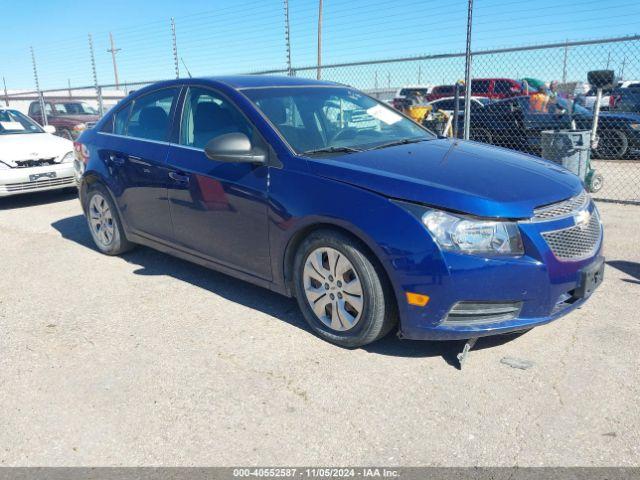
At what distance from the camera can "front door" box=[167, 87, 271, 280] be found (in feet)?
11.6

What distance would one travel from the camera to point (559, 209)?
9.77ft

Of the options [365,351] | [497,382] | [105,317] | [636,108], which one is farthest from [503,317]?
[636,108]

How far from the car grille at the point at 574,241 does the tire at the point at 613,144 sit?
28.0 ft

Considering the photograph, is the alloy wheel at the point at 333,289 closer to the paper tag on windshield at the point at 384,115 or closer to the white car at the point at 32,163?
the paper tag on windshield at the point at 384,115

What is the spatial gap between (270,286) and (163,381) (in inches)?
37.3

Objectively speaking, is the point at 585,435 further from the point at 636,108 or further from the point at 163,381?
the point at 636,108

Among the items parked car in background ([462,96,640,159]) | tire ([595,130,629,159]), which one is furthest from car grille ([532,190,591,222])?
tire ([595,130,629,159])

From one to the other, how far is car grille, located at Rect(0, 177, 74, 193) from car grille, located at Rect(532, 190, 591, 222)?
23.3ft

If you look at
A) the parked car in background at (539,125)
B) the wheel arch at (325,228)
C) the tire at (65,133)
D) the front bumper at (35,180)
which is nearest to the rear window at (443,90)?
the parked car in background at (539,125)

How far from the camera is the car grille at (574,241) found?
286 cm

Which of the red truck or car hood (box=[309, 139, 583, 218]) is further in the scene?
the red truck

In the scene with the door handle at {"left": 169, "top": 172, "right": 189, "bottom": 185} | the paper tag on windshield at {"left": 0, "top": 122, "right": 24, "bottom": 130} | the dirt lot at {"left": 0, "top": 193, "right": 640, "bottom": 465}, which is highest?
the paper tag on windshield at {"left": 0, "top": 122, "right": 24, "bottom": 130}

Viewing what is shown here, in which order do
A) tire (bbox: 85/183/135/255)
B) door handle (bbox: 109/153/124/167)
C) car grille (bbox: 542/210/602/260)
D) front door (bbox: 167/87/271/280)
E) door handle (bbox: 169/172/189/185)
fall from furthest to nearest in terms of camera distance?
tire (bbox: 85/183/135/255), door handle (bbox: 109/153/124/167), door handle (bbox: 169/172/189/185), front door (bbox: 167/87/271/280), car grille (bbox: 542/210/602/260)

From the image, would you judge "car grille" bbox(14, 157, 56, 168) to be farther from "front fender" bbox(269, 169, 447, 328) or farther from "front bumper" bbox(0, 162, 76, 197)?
"front fender" bbox(269, 169, 447, 328)
